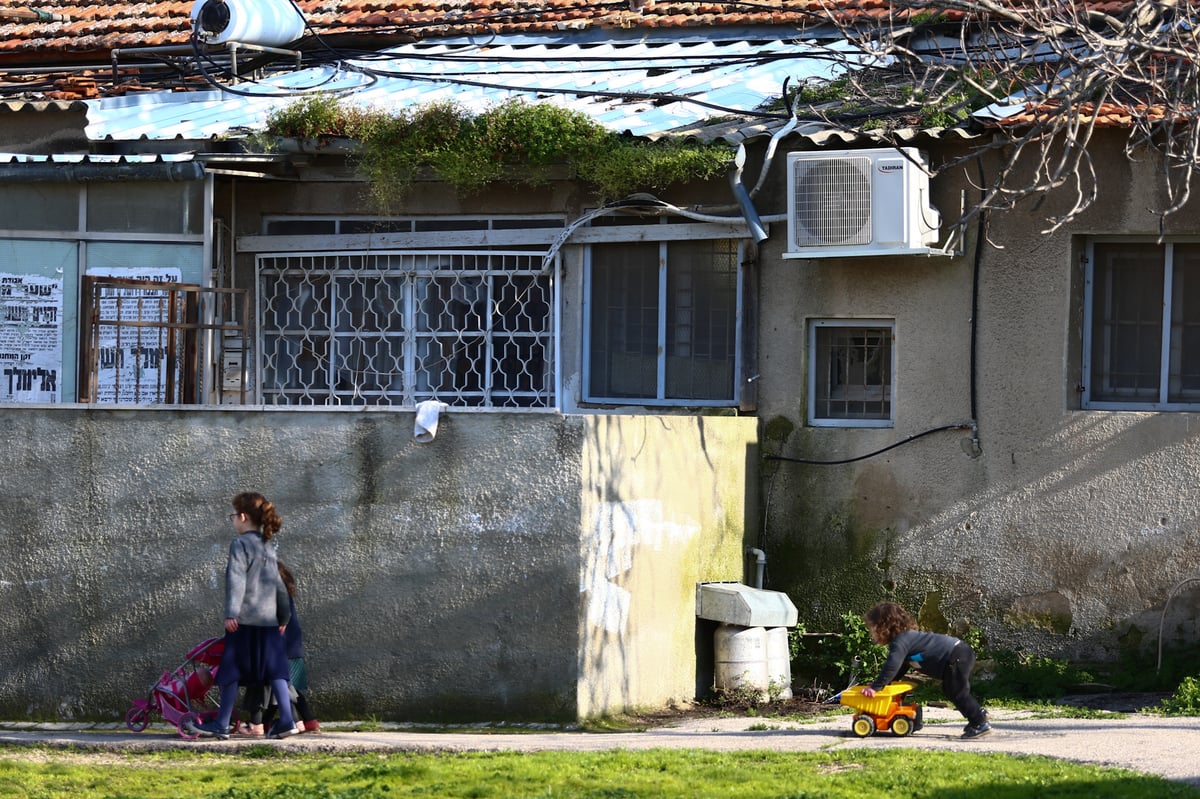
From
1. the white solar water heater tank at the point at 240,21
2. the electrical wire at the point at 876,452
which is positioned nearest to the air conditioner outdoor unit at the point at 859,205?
the electrical wire at the point at 876,452

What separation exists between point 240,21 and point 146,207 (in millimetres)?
2174

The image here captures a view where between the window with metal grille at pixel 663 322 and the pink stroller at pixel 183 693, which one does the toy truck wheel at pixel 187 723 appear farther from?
the window with metal grille at pixel 663 322

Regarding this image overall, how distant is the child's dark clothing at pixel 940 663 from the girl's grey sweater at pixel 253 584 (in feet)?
10.8

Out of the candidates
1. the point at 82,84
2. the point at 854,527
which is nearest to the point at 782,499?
the point at 854,527

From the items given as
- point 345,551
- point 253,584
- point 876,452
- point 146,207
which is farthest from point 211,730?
point 876,452

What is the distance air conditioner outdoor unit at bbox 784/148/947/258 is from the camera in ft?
34.9

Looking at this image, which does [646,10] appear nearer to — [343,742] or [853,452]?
[853,452]

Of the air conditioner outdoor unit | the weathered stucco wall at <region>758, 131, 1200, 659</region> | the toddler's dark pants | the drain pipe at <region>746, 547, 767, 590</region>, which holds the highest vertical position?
the air conditioner outdoor unit

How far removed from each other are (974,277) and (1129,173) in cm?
119

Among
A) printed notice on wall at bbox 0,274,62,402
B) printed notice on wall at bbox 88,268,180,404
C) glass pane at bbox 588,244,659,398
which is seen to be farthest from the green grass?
printed notice on wall at bbox 0,274,62,402

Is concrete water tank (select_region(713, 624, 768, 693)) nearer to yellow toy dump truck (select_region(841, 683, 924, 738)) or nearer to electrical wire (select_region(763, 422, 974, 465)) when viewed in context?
electrical wire (select_region(763, 422, 974, 465))

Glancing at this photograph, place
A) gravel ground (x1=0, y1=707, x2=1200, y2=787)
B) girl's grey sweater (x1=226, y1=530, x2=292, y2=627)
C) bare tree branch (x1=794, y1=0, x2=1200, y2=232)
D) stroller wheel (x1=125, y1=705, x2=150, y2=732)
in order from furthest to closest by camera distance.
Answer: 1. stroller wheel (x1=125, y1=705, x2=150, y2=732)
2. girl's grey sweater (x1=226, y1=530, x2=292, y2=627)
3. gravel ground (x1=0, y1=707, x2=1200, y2=787)
4. bare tree branch (x1=794, y1=0, x2=1200, y2=232)

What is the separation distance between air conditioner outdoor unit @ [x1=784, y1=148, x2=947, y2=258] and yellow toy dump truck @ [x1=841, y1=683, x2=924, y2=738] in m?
3.15

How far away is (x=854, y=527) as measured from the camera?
11.2 m
